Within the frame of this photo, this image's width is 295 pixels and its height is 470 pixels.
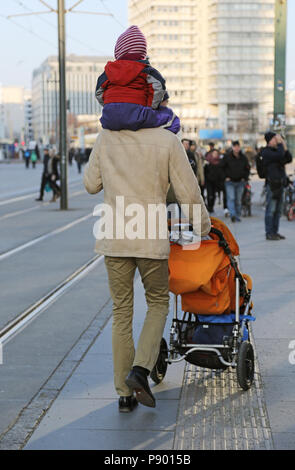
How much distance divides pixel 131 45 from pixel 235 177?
12666mm

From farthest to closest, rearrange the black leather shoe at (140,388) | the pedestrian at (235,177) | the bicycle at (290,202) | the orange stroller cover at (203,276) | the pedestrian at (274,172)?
the bicycle at (290,202) → the pedestrian at (235,177) → the pedestrian at (274,172) → the orange stroller cover at (203,276) → the black leather shoe at (140,388)

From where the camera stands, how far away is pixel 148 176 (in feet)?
14.2

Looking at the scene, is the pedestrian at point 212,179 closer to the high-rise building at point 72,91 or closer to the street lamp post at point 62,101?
the street lamp post at point 62,101

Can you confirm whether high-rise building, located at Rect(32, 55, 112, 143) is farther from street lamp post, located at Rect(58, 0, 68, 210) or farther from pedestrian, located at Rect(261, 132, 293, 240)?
pedestrian, located at Rect(261, 132, 293, 240)

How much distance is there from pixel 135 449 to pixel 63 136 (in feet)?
56.7

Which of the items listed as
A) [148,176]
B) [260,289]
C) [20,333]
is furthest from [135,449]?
[260,289]

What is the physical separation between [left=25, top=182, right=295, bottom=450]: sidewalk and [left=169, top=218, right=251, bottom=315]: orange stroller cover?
0.54m

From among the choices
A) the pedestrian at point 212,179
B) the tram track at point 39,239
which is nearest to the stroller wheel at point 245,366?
the tram track at point 39,239

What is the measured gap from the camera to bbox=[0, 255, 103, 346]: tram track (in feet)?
21.5

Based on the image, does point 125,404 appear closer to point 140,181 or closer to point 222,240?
point 222,240

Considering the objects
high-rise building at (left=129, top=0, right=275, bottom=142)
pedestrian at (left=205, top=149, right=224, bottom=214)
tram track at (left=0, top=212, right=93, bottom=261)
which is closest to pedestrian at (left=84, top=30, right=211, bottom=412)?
tram track at (left=0, top=212, right=93, bottom=261)

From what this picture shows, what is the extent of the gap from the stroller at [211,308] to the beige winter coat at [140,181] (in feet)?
0.97

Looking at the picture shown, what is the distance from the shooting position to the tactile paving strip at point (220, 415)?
394 cm

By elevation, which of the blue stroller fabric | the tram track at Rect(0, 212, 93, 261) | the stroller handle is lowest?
the tram track at Rect(0, 212, 93, 261)
